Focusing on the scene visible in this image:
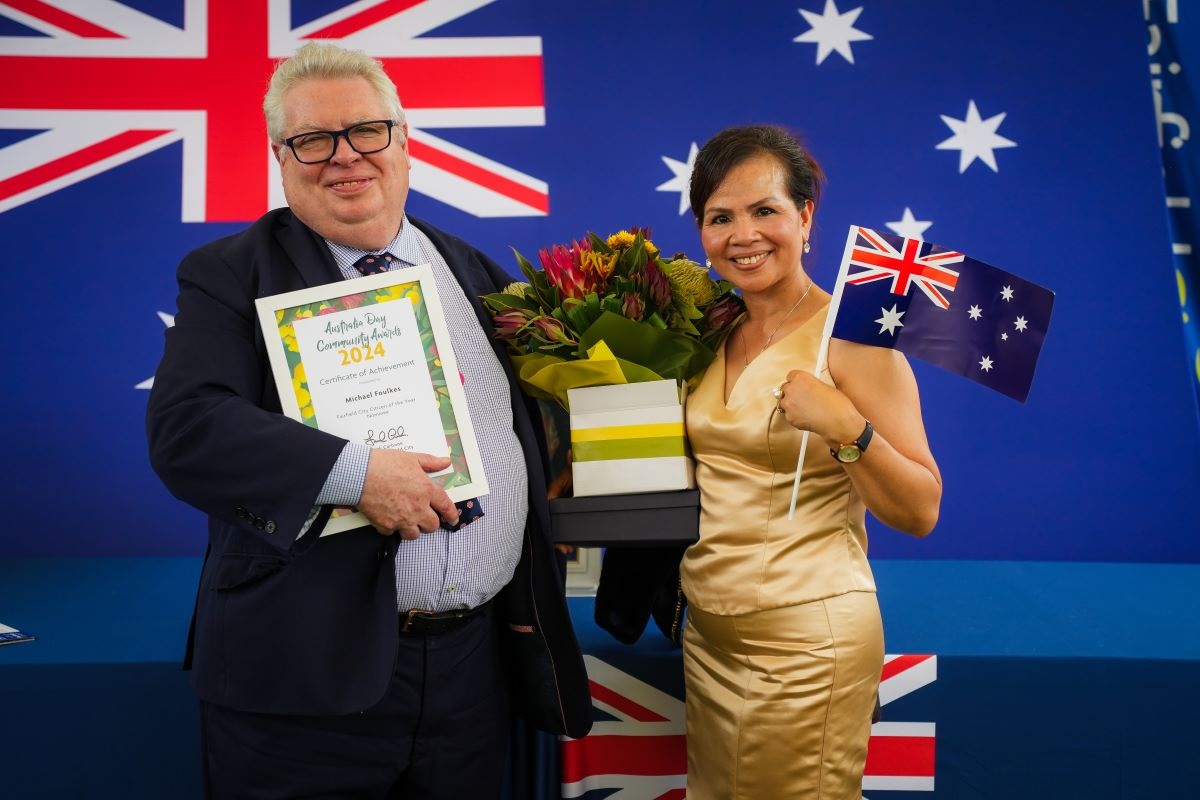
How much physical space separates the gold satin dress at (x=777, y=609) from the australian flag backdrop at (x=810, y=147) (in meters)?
1.64

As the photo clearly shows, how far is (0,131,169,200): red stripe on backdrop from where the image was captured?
3170 millimetres

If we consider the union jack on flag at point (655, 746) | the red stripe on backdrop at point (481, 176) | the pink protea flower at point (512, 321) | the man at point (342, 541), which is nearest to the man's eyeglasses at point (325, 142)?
the man at point (342, 541)

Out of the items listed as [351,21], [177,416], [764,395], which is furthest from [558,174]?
[177,416]

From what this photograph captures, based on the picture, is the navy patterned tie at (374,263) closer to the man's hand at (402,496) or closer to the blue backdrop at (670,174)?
the man's hand at (402,496)

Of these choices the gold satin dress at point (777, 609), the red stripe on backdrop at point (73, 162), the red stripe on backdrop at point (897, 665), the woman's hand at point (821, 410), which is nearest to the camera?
the woman's hand at point (821, 410)

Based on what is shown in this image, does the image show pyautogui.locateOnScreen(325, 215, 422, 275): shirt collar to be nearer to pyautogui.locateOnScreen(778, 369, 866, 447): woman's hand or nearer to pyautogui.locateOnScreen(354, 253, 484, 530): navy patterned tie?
pyautogui.locateOnScreen(354, 253, 484, 530): navy patterned tie

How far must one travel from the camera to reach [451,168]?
324 cm

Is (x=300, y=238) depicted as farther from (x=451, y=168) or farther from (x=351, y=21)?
(x=351, y=21)

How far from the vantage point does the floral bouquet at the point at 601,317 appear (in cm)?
168

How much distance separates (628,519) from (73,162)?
2.43 meters

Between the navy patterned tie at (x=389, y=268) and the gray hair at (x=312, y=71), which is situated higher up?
the gray hair at (x=312, y=71)

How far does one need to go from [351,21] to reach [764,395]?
7.28 ft

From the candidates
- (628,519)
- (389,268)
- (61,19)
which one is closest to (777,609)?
(628,519)

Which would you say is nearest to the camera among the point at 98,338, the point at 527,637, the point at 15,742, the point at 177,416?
the point at 177,416
